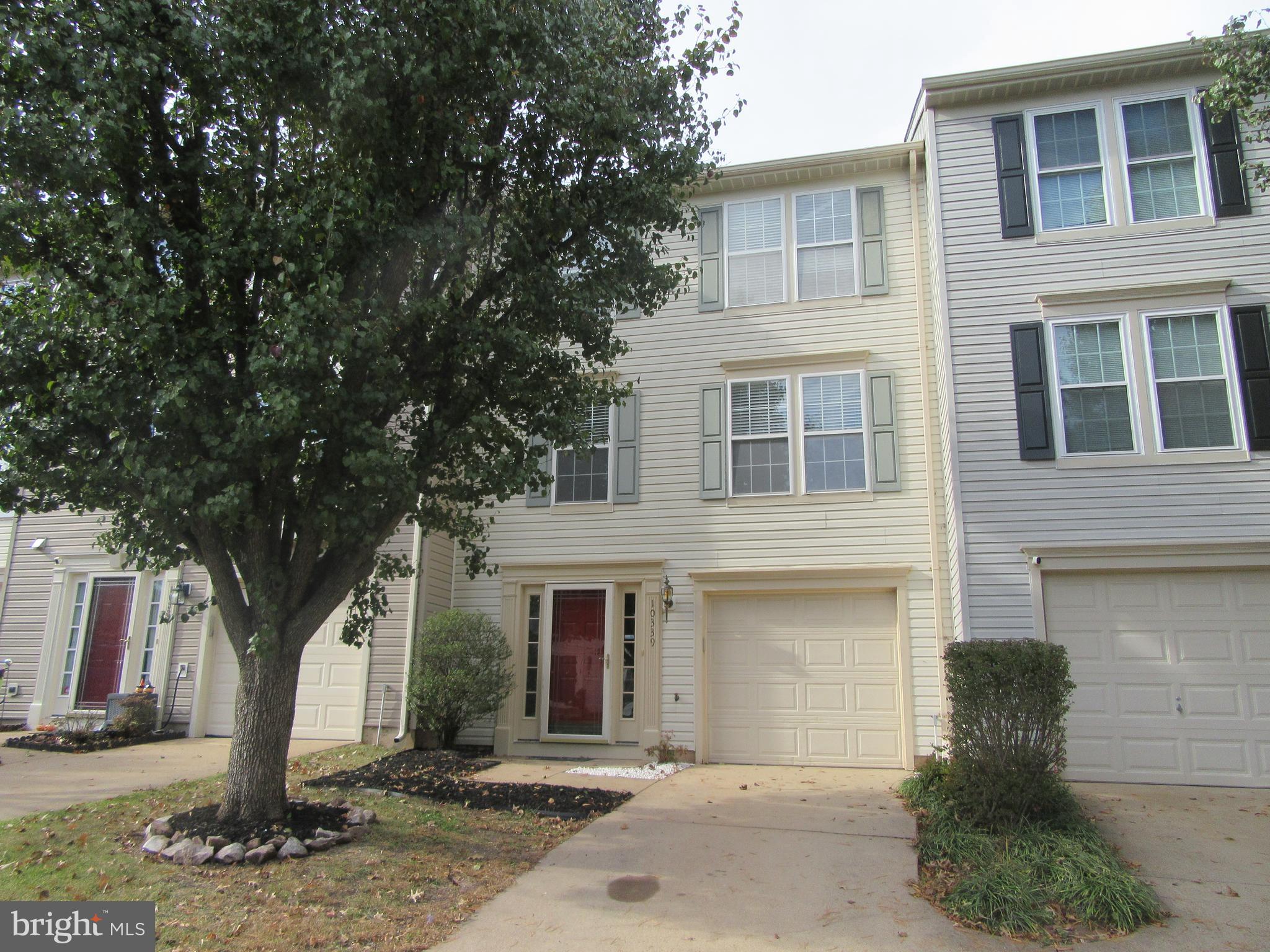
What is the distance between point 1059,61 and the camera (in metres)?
9.66

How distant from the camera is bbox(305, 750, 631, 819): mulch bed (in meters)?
7.88

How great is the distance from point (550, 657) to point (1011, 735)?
20.4 feet

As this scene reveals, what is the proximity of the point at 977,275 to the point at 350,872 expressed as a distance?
8665 millimetres

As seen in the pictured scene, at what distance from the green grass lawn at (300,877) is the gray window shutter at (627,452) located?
16.2 feet

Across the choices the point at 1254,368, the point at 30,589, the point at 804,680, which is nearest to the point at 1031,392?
the point at 1254,368

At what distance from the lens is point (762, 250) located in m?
11.7

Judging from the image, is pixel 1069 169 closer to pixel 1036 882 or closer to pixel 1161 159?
pixel 1161 159

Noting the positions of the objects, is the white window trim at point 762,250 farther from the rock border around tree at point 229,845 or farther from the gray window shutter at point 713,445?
the rock border around tree at point 229,845

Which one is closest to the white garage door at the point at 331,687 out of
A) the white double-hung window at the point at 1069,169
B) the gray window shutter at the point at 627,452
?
the gray window shutter at the point at 627,452

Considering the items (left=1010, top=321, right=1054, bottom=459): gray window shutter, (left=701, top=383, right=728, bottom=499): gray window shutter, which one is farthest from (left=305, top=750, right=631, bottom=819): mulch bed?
(left=1010, top=321, right=1054, bottom=459): gray window shutter

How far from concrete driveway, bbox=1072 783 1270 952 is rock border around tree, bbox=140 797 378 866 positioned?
518 centimetres

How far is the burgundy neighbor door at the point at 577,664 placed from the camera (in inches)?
437

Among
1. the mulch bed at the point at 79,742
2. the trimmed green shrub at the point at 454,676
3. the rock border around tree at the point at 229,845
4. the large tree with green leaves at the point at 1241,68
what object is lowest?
the rock border around tree at the point at 229,845

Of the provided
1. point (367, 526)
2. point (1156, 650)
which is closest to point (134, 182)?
point (367, 526)
